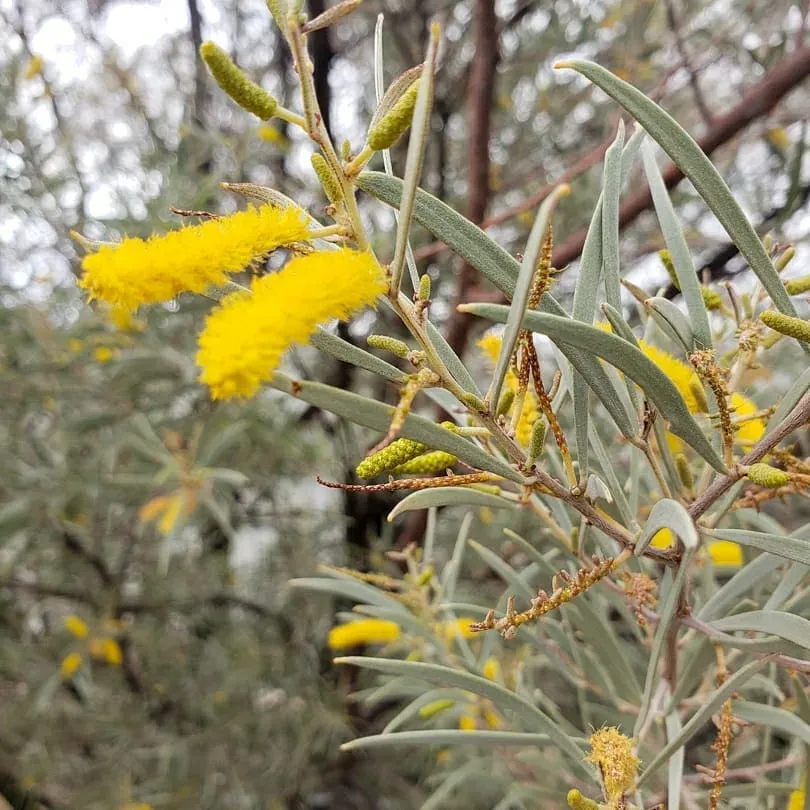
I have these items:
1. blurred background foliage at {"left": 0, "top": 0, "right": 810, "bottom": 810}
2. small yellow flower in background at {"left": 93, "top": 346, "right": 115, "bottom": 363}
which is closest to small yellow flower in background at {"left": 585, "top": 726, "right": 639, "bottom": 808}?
blurred background foliage at {"left": 0, "top": 0, "right": 810, "bottom": 810}

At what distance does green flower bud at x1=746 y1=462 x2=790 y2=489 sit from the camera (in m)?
0.25

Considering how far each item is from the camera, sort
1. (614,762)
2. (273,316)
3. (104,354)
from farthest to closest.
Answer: (104,354), (614,762), (273,316)

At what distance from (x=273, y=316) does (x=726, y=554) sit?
532 millimetres

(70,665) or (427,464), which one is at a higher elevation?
(427,464)

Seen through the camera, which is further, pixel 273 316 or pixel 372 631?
pixel 372 631

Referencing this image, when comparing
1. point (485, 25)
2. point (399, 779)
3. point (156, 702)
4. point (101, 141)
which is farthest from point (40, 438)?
point (485, 25)

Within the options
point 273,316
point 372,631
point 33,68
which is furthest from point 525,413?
point 33,68

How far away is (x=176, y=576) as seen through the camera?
5.20 ft

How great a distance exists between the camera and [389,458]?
25cm

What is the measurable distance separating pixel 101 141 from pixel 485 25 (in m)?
1.25

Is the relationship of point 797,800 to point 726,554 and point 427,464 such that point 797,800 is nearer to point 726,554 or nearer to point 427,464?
point 726,554

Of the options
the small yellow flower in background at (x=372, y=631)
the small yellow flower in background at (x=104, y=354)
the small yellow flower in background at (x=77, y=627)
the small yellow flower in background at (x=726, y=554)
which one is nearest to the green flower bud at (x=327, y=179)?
the small yellow flower in background at (x=726, y=554)

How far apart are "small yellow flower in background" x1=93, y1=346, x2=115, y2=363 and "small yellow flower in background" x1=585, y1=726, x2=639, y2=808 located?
43.9 inches

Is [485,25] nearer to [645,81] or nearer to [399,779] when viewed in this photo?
[645,81]
